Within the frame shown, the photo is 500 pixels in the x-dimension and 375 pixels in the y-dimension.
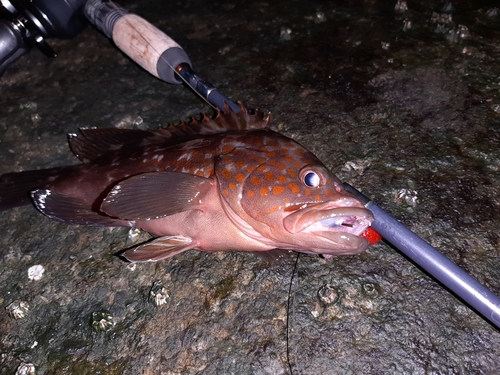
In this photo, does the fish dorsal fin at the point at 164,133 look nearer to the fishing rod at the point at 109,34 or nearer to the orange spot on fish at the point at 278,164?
the fishing rod at the point at 109,34

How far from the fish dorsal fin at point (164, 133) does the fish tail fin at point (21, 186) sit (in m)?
0.25

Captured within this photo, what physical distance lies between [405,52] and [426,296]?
2.08m

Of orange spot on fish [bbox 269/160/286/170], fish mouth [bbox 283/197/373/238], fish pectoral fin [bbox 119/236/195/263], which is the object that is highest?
orange spot on fish [bbox 269/160/286/170]

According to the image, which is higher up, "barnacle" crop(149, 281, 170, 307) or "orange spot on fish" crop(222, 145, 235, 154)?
"orange spot on fish" crop(222, 145, 235, 154)

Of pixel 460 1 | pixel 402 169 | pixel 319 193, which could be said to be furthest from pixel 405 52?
pixel 319 193

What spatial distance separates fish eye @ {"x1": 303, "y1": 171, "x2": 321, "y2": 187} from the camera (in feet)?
6.38

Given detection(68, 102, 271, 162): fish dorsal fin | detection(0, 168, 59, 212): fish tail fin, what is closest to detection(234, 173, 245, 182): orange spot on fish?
detection(68, 102, 271, 162): fish dorsal fin

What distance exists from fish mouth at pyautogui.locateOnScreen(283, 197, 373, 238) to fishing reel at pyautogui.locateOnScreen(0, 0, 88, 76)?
102 inches

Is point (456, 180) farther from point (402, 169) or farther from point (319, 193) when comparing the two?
point (319, 193)

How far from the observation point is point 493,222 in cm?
223

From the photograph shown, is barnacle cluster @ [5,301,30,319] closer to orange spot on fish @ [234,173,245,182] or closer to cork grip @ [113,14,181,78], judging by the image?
orange spot on fish @ [234,173,245,182]

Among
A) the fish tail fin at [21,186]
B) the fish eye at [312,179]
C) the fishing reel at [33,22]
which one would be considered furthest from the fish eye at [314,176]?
the fishing reel at [33,22]

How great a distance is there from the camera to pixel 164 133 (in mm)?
2607

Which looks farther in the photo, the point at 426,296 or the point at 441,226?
the point at 441,226
